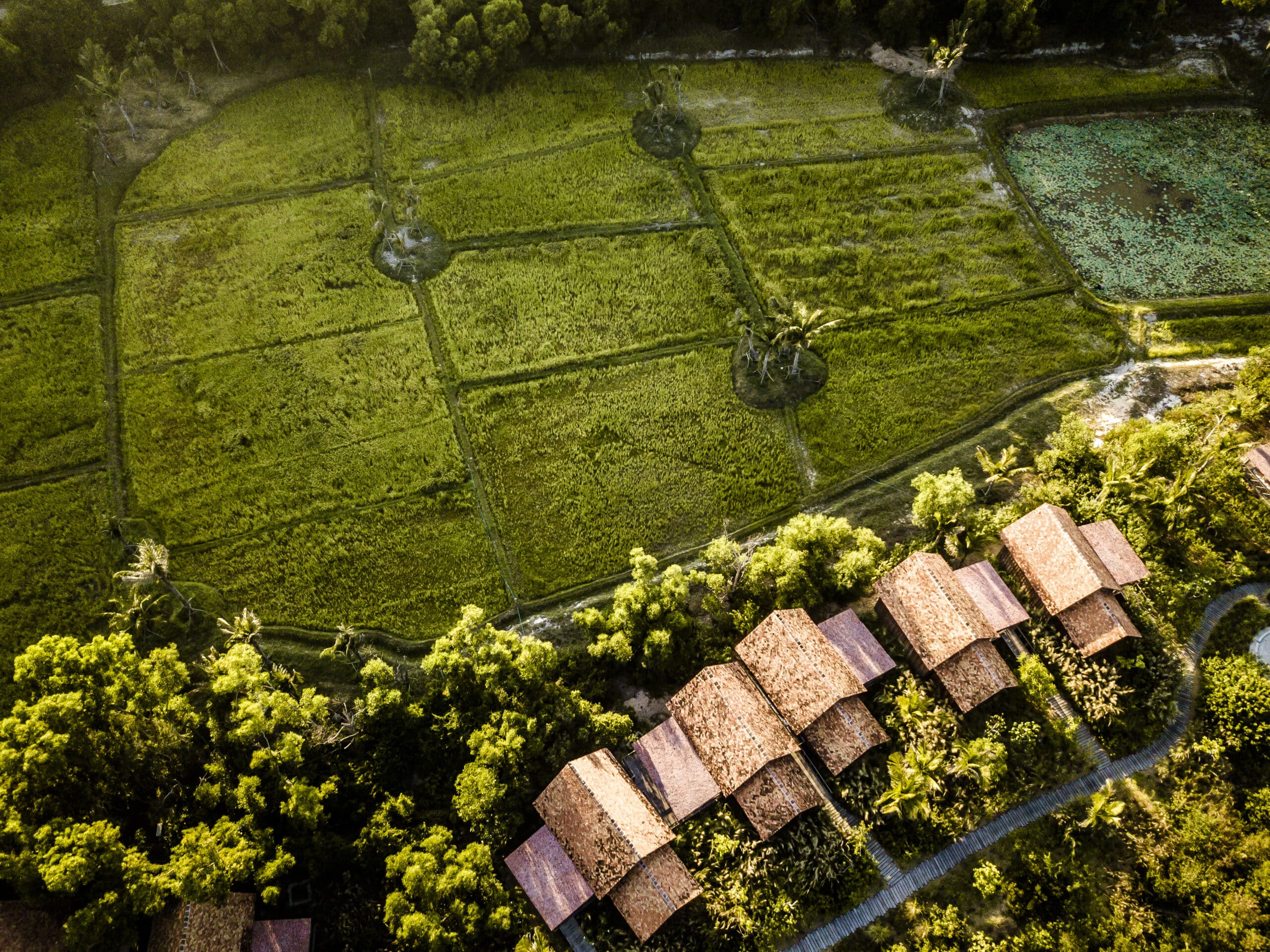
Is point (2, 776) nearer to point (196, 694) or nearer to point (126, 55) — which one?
point (196, 694)

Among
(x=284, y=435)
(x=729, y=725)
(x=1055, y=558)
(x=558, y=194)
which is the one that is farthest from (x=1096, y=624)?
(x=284, y=435)

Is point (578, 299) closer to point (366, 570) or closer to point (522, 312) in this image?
point (522, 312)

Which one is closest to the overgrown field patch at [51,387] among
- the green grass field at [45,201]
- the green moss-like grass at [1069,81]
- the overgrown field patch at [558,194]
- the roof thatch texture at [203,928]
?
the green grass field at [45,201]

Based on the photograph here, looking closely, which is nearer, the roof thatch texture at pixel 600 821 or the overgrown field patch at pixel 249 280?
the roof thatch texture at pixel 600 821

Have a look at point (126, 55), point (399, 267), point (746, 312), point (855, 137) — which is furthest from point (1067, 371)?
point (126, 55)

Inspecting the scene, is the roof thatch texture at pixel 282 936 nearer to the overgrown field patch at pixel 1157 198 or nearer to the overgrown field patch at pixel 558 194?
the overgrown field patch at pixel 558 194

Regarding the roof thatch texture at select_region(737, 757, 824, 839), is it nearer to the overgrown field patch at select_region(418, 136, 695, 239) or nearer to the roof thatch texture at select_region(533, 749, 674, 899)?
the roof thatch texture at select_region(533, 749, 674, 899)
